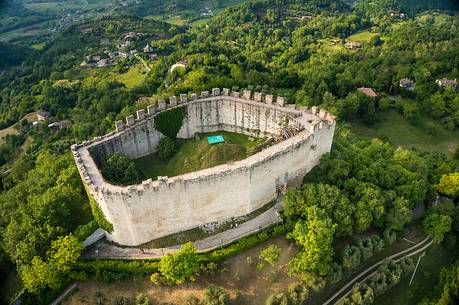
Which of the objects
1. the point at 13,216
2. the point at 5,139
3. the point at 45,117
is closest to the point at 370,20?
the point at 45,117

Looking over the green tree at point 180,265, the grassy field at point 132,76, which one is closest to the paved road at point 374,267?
the green tree at point 180,265

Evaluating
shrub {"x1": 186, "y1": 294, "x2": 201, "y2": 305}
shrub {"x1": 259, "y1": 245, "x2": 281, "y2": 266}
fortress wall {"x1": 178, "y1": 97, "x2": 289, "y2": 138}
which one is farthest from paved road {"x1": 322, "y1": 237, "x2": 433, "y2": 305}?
fortress wall {"x1": 178, "y1": 97, "x2": 289, "y2": 138}

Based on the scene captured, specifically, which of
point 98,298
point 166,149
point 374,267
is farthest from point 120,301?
point 374,267

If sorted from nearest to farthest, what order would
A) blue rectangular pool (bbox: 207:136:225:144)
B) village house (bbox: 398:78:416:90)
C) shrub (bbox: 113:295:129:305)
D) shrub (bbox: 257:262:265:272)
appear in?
shrub (bbox: 113:295:129:305) → shrub (bbox: 257:262:265:272) → blue rectangular pool (bbox: 207:136:225:144) → village house (bbox: 398:78:416:90)

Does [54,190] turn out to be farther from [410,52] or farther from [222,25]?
[222,25]

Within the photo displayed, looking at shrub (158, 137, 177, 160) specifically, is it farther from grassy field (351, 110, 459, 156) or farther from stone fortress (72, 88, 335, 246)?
grassy field (351, 110, 459, 156)

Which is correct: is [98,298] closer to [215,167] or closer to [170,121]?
[215,167]

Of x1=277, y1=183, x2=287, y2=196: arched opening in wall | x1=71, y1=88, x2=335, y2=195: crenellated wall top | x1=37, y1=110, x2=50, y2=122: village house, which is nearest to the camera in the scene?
x1=71, y1=88, x2=335, y2=195: crenellated wall top
